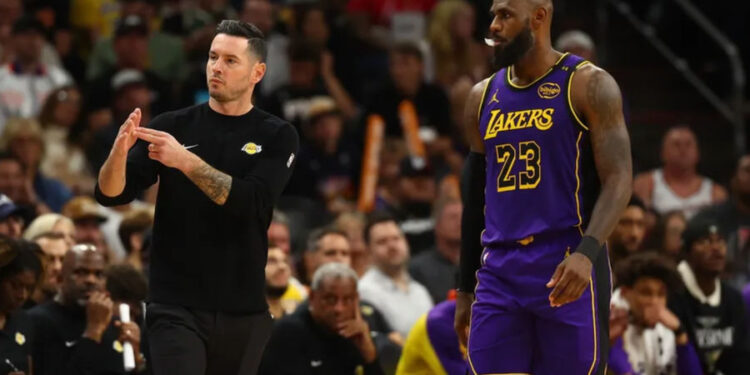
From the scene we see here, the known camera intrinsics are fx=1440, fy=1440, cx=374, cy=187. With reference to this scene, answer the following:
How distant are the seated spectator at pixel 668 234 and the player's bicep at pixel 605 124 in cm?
547

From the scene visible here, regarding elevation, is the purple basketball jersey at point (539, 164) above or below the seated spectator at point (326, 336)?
above

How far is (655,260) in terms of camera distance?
9.26m

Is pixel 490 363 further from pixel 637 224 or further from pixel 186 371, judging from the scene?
pixel 637 224

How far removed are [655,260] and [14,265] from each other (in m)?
4.05

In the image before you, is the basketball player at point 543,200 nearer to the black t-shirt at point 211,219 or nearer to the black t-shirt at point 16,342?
the black t-shirt at point 211,219

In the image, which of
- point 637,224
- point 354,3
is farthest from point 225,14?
point 637,224

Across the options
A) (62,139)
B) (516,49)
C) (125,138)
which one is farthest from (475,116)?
(62,139)

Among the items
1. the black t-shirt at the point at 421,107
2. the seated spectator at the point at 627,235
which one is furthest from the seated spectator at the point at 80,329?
the black t-shirt at the point at 421,107

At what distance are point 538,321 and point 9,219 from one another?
440cm

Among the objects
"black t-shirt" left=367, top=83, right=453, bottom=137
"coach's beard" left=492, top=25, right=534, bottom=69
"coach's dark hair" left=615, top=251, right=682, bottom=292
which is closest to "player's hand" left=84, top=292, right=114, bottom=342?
"coach's beard" left=492, top=25, right=534, bottom=69

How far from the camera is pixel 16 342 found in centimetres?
750

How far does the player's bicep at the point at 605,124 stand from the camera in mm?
5641

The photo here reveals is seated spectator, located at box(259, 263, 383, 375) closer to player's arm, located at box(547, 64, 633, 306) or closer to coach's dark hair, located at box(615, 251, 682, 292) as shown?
coach's dark hair, located at box(615, 251, 682, 292)

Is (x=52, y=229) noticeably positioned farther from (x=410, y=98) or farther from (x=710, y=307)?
(x=410, y=98)
